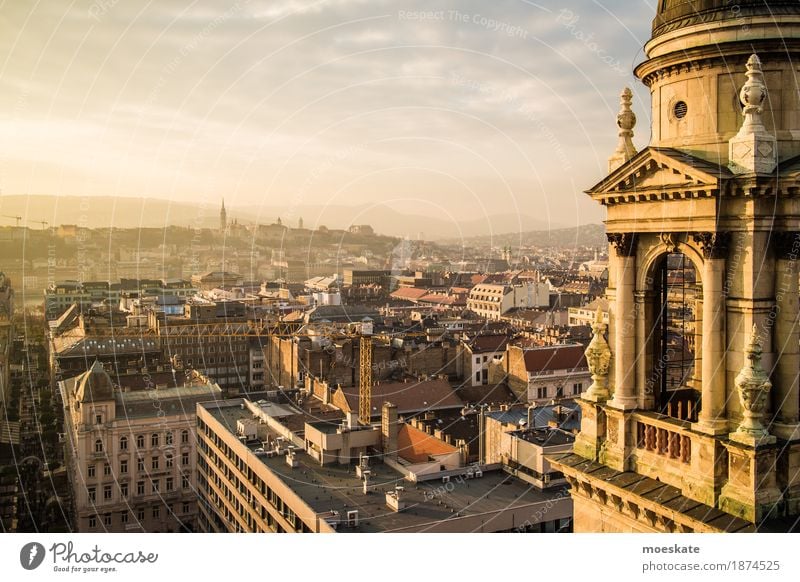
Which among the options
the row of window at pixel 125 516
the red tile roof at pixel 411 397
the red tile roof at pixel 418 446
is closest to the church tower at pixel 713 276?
the red tile roof at pixel 418 446

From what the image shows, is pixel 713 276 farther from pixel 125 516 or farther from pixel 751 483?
pixel 125 516

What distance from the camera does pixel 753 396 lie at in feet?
15.8

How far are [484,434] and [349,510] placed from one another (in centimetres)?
724

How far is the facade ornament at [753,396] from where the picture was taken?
482 centimetres

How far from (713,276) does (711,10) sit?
6.39 feet

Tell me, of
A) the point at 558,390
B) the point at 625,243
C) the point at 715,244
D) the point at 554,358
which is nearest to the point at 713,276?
the point at 715,244

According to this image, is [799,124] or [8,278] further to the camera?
[8,278]

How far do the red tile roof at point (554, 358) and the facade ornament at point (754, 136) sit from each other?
2387cm

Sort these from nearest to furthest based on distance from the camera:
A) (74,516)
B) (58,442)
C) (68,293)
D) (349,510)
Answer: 1. (349,510)
2. (74,516)
3. (58,442)
4. (68,293)

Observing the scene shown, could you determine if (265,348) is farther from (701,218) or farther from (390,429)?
(701,218)

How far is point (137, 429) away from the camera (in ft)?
69.5

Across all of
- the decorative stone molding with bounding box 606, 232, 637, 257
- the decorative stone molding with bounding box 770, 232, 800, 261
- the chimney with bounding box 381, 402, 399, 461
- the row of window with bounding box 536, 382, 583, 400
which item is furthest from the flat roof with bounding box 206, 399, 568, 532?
the row of window with bounding box 536, 382, 583, 400
